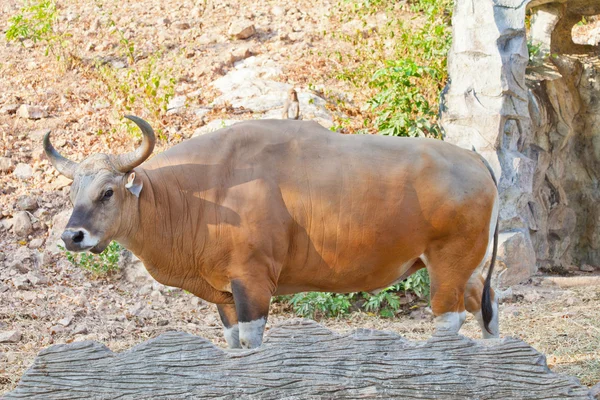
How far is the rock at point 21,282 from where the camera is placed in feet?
26.5

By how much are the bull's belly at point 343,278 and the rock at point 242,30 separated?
21.9 ft

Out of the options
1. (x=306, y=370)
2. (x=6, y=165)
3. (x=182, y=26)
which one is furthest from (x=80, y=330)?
(x=182, y=26)

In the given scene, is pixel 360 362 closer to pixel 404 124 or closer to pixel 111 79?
pixel 404 124

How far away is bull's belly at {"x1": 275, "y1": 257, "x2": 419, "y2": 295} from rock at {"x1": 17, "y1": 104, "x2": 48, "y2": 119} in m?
5.93

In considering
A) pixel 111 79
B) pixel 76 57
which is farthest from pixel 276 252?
pixel 76 57

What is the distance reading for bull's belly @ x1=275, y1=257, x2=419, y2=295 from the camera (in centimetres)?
582

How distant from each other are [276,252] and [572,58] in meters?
6.46

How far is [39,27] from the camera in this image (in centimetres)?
1203

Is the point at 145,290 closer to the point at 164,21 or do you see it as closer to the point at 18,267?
the point at 18,267

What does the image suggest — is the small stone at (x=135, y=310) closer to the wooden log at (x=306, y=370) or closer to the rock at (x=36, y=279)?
the rock at (x=36, y=279)

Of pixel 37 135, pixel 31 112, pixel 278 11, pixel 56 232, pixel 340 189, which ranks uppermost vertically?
pixel 278 11

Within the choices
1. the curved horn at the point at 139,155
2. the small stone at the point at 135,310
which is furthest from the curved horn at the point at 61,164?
the small stone at the point at 135,310

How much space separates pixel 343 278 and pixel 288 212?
684 mm

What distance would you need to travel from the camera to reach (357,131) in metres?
9.73
